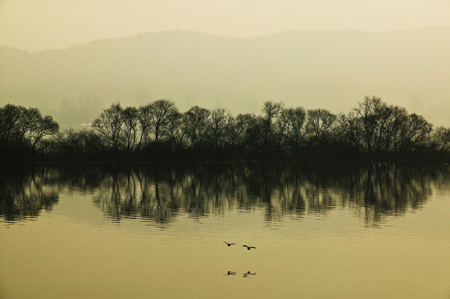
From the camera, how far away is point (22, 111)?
103438 millimetres

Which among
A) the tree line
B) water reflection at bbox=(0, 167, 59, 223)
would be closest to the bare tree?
the tree line

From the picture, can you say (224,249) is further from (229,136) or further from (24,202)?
(229,136)

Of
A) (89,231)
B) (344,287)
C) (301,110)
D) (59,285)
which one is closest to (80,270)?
(59,285)

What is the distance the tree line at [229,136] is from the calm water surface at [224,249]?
85622 millimetres

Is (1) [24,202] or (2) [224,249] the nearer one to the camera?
(2) [224,249]

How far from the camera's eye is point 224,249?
606 inches

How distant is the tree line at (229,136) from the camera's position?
364 ft

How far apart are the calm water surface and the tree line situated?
3371 inches

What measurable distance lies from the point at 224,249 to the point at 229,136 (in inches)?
4300

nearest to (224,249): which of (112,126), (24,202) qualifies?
(24,202)

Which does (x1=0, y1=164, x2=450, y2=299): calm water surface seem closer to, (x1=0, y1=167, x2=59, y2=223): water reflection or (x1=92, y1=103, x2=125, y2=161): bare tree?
(x1=0, y1=167, x2=59, y2=223): water reflection

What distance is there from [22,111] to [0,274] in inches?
3929

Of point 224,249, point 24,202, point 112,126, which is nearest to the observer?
point 224,249

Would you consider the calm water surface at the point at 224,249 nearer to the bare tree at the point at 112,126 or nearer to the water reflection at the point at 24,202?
the water reflection at the point at 24,202
